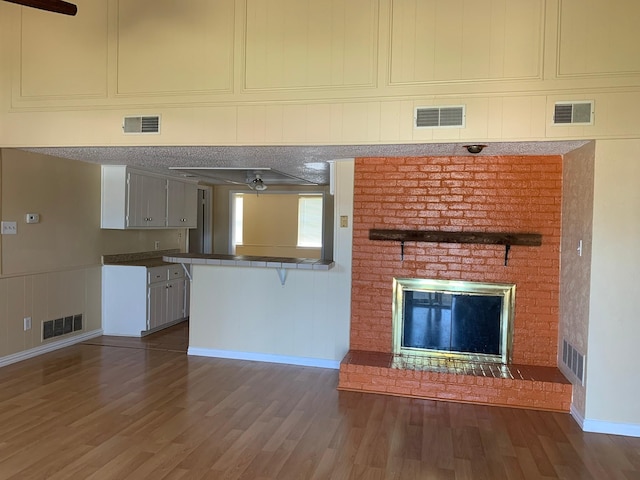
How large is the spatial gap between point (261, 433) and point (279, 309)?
1.67 m

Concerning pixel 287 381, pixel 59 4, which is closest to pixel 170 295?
pixel 287 381

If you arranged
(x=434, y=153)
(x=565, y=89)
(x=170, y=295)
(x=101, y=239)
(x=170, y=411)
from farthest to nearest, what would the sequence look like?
(x=170, y=295)
(x=101, y=239)
(x=434, y=153)
(x=170, y=411)
(x=565, y=89)

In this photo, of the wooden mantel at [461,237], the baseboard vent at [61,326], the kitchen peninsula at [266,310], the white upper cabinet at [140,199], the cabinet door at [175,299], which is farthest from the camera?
the cabinet door at [175,299]

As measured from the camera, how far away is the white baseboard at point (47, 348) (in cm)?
434

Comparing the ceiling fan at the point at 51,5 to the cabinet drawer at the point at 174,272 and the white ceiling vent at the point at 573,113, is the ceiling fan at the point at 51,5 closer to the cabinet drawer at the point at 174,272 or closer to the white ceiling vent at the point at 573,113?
the white ceiling vent at the point at 573,113

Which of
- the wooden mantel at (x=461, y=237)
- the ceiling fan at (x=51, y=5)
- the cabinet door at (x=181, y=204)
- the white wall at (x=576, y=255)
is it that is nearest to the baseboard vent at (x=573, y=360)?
the white wall at (x=576, y=255)

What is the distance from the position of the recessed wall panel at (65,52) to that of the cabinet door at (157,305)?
2.55 meters

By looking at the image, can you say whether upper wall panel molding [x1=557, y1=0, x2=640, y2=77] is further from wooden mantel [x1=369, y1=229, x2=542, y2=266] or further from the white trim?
the white trim

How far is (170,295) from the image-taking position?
607 cm

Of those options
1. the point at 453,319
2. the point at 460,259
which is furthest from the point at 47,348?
the point at 460,259

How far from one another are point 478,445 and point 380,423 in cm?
68

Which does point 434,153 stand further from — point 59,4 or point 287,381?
point 59,4

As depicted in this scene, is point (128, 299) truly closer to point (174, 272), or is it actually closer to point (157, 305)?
point (157, 305)

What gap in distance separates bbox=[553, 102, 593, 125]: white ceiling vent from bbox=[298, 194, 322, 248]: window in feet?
19.9
